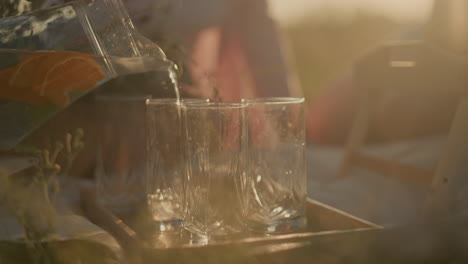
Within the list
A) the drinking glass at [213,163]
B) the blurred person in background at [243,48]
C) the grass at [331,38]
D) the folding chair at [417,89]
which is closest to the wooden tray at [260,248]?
the drinking glass at [213,163]

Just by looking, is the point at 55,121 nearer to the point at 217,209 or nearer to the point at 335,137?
the point at 217,209

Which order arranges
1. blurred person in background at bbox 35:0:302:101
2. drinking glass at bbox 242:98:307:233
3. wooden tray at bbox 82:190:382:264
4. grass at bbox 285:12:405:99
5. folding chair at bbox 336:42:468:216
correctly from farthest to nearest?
grass at bbox 285:12:405:99
blurred person in background at bbox 35:0:302:101
folding chair at bbox 336:42:468:216
drinking glass at bbox 242:98:307:233
wooden tray at bbox 82:190:382:264

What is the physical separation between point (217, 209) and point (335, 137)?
1981 mm

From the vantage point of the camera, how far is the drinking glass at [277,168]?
90 cm

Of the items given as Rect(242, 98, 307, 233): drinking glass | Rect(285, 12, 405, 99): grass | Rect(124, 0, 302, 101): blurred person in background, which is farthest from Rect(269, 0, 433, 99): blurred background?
Rect(242, 98, 307, 233): drinking glass

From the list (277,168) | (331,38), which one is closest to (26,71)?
(277,168)

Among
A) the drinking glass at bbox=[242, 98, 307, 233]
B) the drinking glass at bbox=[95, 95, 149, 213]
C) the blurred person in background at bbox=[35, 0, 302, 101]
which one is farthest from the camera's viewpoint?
the blurred person in background at bbox=[35, 0, 302, 101]

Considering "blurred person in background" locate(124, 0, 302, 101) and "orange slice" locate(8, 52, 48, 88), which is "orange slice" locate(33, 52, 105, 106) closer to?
"orange slice" locate(8, 52, 48, 88)

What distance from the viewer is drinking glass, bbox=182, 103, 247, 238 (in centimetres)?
84

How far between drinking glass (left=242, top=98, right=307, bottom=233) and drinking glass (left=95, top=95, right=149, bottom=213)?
267 millimetres

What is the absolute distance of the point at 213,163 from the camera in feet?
2.78

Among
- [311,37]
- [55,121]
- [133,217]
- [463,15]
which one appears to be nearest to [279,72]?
[463,15]

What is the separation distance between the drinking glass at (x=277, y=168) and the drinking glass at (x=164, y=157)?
0.12 meters

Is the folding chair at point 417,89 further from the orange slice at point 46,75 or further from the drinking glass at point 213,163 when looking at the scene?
the orange slice at point 46,75
